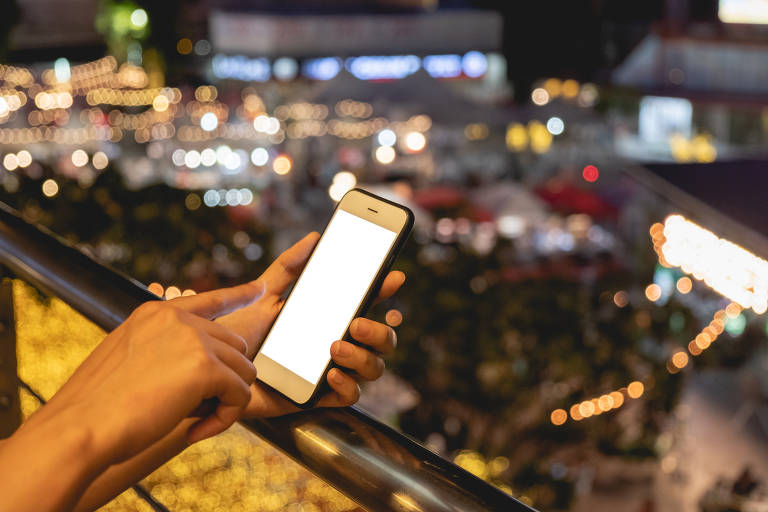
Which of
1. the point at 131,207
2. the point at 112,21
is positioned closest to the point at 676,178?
the point at 131,207

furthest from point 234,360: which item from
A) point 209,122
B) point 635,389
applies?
point 209,122

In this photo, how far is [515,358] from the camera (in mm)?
6176

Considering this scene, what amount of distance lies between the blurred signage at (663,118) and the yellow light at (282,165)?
8.09 metres

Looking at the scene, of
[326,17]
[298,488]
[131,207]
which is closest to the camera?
[298,488]

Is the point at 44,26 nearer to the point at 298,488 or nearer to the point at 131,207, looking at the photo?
the point at 131,207

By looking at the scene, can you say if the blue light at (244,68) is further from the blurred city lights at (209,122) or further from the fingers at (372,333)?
the fingers at (372,333)

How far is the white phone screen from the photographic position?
1268 millimetres

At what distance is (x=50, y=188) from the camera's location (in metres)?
7.53

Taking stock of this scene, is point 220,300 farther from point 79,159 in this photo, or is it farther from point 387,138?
point 387,138

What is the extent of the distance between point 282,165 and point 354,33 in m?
6.26

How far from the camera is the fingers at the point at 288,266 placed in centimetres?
139

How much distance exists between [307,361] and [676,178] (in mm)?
6026

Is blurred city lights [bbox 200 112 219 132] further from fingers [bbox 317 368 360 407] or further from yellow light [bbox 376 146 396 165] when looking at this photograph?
fingers [bbox 317 368 360 407]

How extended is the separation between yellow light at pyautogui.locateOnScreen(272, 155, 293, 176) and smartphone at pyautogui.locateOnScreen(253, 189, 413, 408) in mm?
15061
